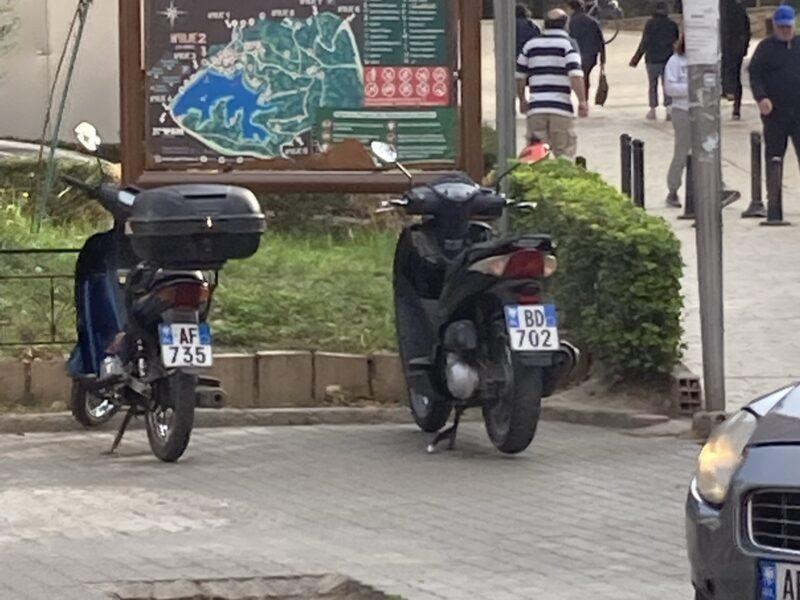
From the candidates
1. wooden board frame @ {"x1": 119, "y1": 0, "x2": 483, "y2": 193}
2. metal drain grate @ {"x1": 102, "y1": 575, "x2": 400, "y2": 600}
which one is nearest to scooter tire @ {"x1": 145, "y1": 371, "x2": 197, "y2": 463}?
metal drain grate @ {"x1": 102, "y1": 575, "x2": 400, "y2": 600}

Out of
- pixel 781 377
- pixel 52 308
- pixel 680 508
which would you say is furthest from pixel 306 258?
pixel 680 508

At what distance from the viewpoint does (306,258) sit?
13258mm

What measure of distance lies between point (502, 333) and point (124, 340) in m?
1.74

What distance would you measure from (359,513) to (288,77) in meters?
4.76

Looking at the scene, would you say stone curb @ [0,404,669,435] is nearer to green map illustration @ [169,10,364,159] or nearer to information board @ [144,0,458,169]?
information board @ [144,0,458,169]

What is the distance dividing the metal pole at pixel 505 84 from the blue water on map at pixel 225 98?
4.66 feet

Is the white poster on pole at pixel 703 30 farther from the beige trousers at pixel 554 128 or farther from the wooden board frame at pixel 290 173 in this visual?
the beige trousers at pixel 554 128

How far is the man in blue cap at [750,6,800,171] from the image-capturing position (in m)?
18.4

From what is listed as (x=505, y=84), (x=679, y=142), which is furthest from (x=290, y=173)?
(x=679, y=142)

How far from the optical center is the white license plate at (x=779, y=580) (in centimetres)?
572

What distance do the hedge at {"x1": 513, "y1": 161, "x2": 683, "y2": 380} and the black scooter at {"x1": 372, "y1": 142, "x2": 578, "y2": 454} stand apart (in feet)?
2.32

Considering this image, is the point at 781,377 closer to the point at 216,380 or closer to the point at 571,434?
the point at 571,434

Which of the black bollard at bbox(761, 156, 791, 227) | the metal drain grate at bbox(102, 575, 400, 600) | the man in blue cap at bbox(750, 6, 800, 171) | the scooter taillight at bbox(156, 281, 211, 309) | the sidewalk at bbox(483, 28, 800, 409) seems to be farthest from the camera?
the man in blue cap at bbox(750, 6, 800, 171)

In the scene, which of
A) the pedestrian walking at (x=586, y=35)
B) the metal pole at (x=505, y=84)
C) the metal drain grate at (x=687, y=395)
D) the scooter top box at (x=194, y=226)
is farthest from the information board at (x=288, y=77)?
the pedestrian walking at (x=586, y=35)
